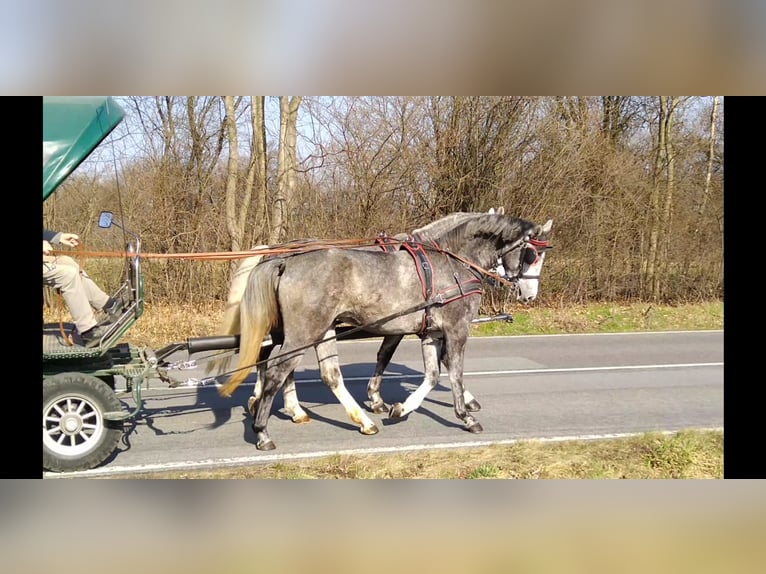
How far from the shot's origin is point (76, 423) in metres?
5.04

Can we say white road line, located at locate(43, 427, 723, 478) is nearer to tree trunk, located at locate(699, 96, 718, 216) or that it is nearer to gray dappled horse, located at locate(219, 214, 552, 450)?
gray dappled horse, located at locate(219, 214, 552, 450)

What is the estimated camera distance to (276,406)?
7.21 metres

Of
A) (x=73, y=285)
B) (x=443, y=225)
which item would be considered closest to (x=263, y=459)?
(x=73, y=285)

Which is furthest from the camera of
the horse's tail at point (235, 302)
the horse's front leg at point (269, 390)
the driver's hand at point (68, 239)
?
the horse's tail at point (235, 302)

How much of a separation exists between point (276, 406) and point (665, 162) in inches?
444

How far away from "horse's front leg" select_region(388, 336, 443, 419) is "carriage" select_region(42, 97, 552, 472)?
0.01 m

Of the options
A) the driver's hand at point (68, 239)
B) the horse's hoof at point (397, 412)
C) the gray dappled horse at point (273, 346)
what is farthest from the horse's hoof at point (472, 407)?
the driver's hand at point (68, 239)

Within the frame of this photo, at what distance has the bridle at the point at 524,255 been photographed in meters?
6.41

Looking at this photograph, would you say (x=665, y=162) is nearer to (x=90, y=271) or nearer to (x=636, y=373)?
(x=636, y=373)

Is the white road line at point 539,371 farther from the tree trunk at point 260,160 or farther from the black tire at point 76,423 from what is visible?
the tree trunk at point 260,160

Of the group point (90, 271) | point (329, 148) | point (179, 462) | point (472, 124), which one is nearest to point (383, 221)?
point (329, 148)

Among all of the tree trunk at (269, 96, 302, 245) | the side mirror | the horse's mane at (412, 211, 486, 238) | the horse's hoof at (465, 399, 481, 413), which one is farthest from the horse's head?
the tree trunk at (269, 96, 302, 245)

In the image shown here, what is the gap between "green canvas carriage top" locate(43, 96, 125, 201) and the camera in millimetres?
5004

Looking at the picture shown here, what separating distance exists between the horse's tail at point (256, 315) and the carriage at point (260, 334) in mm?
13
